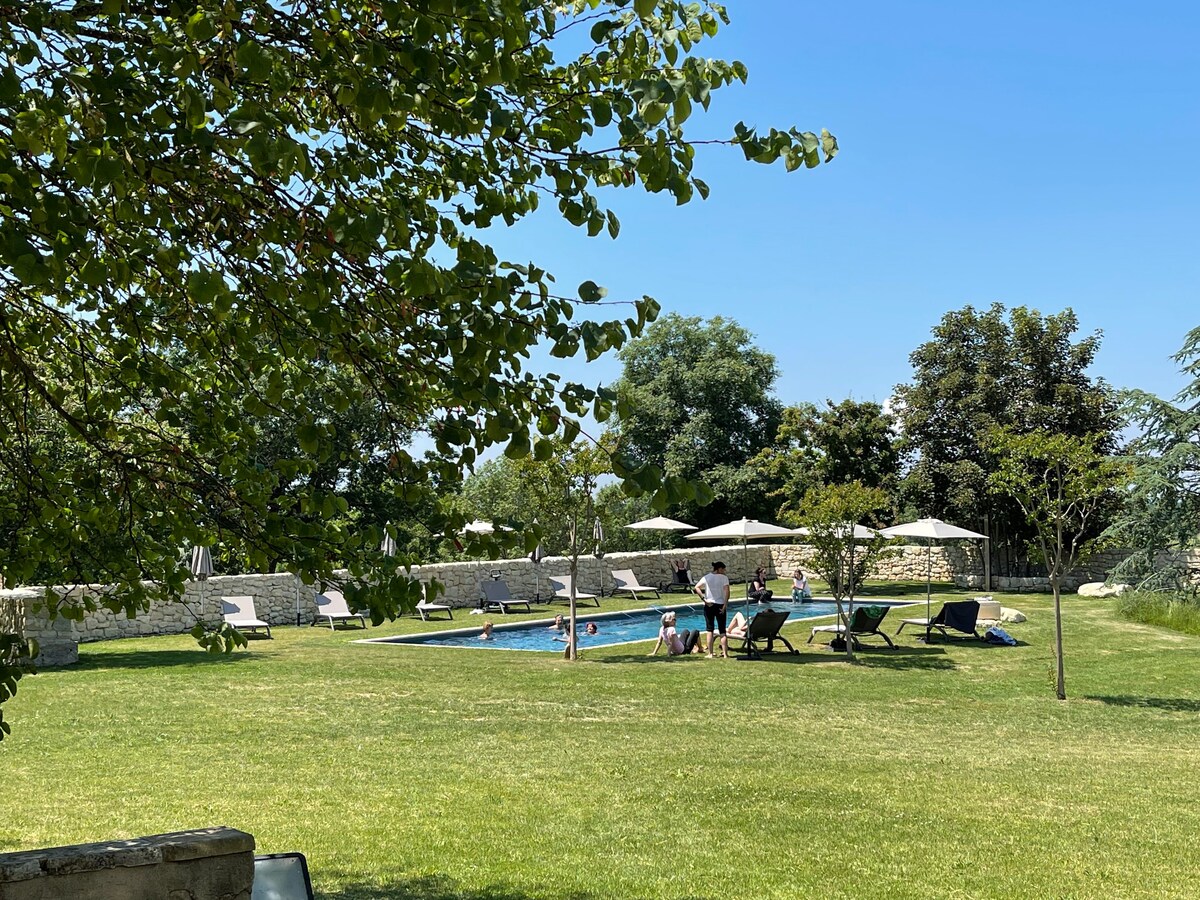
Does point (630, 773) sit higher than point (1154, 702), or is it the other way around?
point (630, 773)

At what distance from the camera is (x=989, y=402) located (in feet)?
105

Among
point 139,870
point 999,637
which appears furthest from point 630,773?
point 999,637

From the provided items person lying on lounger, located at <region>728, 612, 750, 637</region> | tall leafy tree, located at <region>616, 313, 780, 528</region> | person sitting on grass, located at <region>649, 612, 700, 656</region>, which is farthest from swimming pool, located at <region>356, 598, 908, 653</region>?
tall leafy tree, located at <region>616, 313, 780, 528</region>

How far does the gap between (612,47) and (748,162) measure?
0.90 m

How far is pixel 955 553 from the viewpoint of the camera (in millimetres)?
33500

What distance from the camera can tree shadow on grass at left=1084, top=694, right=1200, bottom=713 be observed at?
13.0 m

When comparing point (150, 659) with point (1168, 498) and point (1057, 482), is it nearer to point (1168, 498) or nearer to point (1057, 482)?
point (1057, 482)

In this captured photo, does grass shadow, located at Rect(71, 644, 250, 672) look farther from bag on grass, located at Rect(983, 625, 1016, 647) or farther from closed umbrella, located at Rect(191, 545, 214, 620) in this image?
bag on grass, located at Rect(983, 625, 1016, 647)

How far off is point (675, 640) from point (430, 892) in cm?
1220

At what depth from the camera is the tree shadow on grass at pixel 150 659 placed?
14945mm

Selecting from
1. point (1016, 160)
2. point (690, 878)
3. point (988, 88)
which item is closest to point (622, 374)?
point (1016, 160)

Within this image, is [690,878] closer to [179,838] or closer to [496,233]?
[179,838]

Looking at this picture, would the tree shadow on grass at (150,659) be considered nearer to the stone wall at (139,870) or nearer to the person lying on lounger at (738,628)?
the person lying on lounger at (738,628)

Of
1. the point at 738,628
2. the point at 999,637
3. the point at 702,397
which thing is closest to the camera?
the point at 738,628
